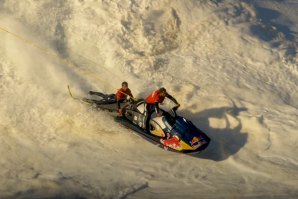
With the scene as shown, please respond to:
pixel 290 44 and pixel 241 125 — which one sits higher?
pixel 290 44

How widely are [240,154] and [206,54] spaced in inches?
208

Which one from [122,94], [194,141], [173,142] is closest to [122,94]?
[122,94]

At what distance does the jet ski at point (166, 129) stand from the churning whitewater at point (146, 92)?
0.42 meters

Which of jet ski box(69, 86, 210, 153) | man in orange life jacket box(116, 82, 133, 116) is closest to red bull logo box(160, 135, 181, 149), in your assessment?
jet ski box(69, 86, 210, 153)

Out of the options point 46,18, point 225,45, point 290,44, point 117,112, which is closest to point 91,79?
point 117,112

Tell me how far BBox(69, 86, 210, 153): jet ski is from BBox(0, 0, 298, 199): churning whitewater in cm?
42

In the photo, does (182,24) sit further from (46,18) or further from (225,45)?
(46,18)

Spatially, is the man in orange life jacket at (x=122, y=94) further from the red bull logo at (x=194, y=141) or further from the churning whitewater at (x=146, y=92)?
the red bull logo at (x=194, y=141)

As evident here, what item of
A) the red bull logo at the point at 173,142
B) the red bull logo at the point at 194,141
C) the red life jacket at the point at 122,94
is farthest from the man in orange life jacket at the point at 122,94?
the red bull logo at the point at 194,141

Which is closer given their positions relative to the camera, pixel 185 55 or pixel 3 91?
pixel 3 91

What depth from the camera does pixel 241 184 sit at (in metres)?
12.7

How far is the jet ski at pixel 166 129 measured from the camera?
44.2 feet

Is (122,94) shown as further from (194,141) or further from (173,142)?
(194,141)

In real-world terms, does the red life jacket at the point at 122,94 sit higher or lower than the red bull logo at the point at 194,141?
higher
